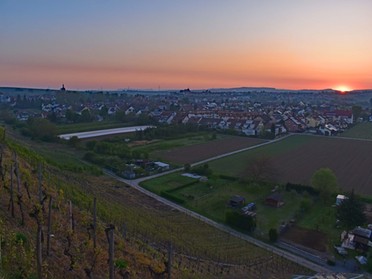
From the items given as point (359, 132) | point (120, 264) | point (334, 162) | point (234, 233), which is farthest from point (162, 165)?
point (359, 132)

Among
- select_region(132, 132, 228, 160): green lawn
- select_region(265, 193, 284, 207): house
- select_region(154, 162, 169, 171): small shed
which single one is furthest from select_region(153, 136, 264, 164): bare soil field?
select_region(265, 193, 284, 207): house

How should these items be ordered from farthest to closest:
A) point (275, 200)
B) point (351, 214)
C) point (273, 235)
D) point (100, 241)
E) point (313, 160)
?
point (313, 160), point (275, 200), point (351, 214), point (273, 235), point (100, 241)

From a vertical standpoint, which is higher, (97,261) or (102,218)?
(97,261)

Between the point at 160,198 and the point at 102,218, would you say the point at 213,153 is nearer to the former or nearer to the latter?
the point at 160,198

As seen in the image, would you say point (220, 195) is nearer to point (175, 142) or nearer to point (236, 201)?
point (236, 201)

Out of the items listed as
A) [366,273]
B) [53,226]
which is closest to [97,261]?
[53,226]

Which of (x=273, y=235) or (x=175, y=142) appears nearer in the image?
(x=273, y=235)

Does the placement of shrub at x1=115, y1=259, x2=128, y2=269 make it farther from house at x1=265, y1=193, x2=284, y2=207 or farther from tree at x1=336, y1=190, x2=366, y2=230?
house at x1=265, y1=193, x2=284, y2=207
